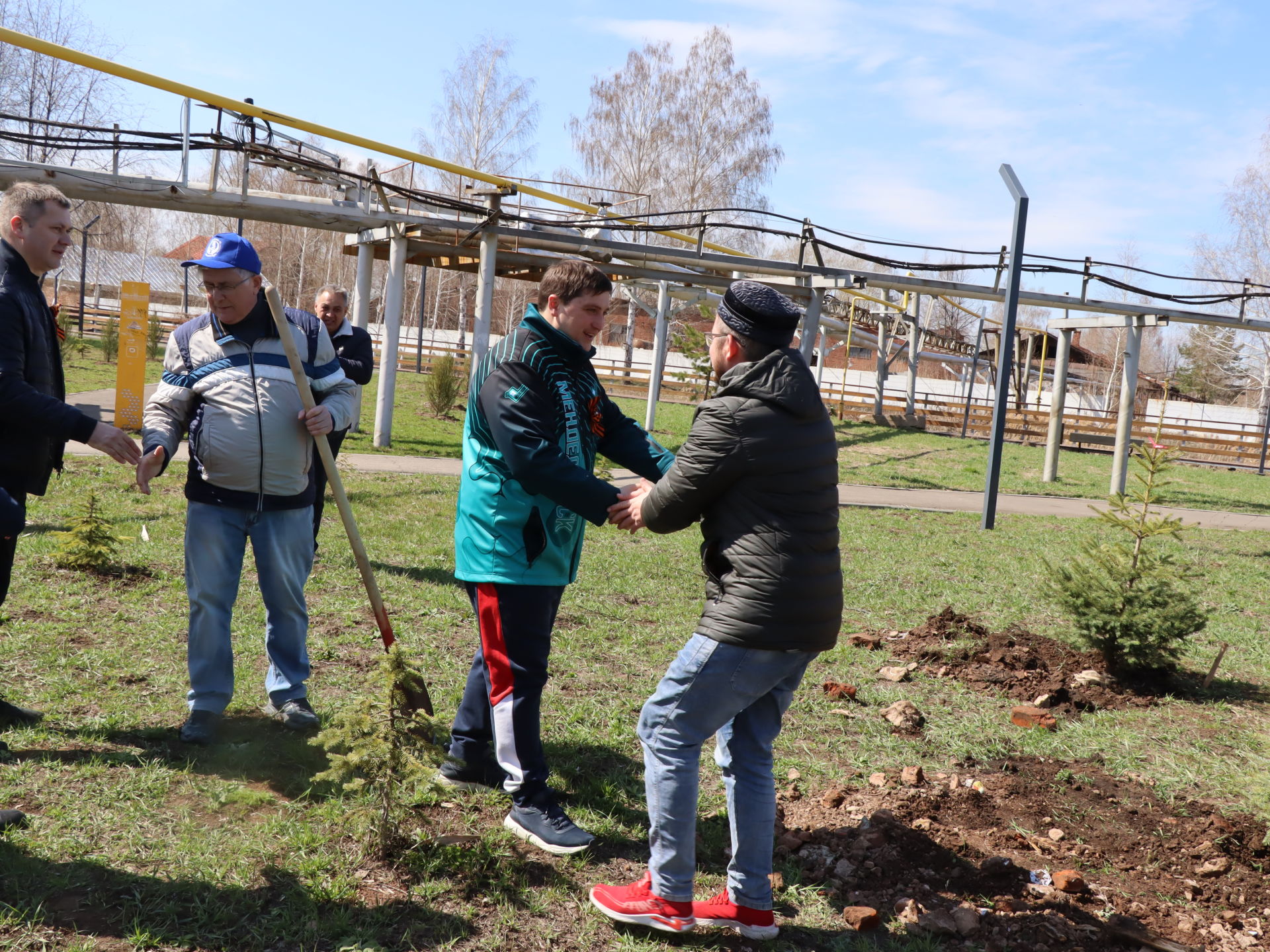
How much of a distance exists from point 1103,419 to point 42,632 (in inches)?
1344

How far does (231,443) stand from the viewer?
361 centimetres

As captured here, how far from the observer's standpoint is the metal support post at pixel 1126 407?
51.8 feet

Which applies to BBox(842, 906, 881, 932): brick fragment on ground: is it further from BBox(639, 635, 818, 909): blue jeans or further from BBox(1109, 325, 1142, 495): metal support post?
BBox(1109, 325, 1142, 495): metal support post

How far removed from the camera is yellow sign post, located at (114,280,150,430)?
13.4 m

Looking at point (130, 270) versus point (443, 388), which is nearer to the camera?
point (443, 388)

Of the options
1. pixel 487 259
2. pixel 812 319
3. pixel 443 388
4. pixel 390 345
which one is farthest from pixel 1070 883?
pixel 443 388

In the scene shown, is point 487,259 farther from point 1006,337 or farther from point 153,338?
point 153,338

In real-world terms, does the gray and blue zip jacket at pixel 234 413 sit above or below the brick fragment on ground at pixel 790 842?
above

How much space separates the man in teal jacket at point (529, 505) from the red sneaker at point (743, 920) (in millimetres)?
536

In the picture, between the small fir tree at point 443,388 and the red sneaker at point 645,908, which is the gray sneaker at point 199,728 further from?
the small fir tree at point 443,388

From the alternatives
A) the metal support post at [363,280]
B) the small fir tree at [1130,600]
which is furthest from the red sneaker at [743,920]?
the metal support post at [363,280]

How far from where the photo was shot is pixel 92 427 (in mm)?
3436

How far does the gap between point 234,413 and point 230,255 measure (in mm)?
584

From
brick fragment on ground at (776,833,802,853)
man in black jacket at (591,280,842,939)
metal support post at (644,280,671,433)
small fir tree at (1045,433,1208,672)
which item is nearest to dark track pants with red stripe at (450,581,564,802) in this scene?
man in black jacket at (591,280,842,939)
